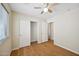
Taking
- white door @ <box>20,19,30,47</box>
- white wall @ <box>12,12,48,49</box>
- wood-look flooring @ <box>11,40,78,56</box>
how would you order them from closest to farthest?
wood-look flooring @ <box>11,40,78,56</box> → white wall @ <box>12,12,48,49</box> → white door @ <box>20,19,30,47</box>

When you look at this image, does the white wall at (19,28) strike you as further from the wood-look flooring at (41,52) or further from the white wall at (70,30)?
the white wall at (70,30)

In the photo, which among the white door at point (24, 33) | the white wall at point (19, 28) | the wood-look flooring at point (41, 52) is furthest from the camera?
the white door at point (24, 33)

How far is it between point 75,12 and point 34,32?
3974 mm

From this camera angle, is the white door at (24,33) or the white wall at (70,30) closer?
the white wall at (70,30)

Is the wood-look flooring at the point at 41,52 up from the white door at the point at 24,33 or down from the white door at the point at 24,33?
down

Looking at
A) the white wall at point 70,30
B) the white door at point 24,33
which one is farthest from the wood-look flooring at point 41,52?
the white door at point 24,33

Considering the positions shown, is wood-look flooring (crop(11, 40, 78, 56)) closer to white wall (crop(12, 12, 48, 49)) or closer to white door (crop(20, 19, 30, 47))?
white wall (crop(12, 12, 48, 49))

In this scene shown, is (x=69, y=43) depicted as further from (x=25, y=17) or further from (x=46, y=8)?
(x=25, y=17)

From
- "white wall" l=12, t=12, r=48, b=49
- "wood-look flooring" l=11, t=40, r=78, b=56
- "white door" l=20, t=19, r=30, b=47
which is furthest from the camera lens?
"white door" l=20, t=19, r=30, b=47

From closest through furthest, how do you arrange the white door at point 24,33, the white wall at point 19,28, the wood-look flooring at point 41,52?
1. the wood-look flooring at point 41,52
2. the white wall at point 19,28
3. the white door at point 24,33

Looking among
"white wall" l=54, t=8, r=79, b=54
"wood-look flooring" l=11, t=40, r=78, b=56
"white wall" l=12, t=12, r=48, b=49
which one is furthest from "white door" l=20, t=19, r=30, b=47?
"white wall" l=54, t=8, r=79, b=54

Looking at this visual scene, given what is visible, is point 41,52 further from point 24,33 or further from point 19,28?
point 19,28

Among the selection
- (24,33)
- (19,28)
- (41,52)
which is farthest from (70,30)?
(19,28)

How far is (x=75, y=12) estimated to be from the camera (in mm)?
3318
